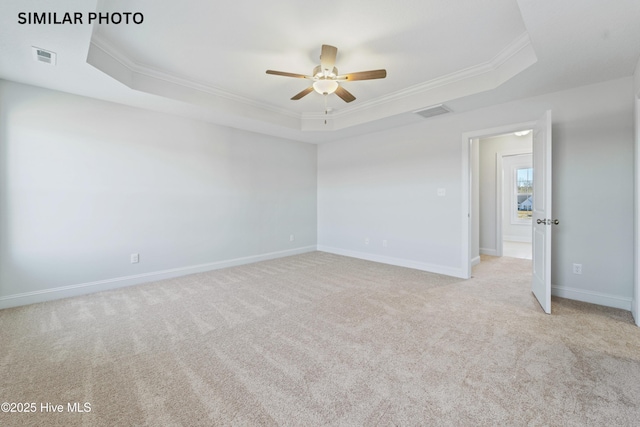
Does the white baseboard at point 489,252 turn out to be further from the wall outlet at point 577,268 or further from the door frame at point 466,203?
the wall outlet at point 577,268

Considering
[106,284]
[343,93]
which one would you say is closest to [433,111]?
[343,93]

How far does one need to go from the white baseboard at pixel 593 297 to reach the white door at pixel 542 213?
0.28 meters

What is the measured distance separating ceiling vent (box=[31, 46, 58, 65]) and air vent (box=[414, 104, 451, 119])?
161 inches

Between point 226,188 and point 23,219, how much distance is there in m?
2.44

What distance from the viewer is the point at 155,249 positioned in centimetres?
396

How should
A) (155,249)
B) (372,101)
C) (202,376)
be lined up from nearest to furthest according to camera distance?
(202,376) → (155,249) → (372,101)

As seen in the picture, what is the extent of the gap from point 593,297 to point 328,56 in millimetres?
3882

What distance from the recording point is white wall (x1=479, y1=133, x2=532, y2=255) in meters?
5.64

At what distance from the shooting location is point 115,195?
360 centimetres

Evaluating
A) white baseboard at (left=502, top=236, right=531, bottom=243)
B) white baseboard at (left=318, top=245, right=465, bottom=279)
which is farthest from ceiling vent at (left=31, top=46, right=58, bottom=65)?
white baseboard at (left=502, top=236, right=531, bottom=243)

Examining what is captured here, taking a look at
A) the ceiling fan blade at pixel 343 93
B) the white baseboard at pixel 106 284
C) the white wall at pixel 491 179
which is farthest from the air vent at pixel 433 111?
the white baseboard at pixel 106 284

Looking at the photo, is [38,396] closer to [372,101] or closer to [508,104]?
[372,101]

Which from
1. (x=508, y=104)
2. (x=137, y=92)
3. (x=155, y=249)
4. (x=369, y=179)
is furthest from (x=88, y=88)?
(x=508, y=104)

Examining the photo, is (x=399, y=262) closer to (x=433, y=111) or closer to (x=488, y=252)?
(x=488, y=252)
